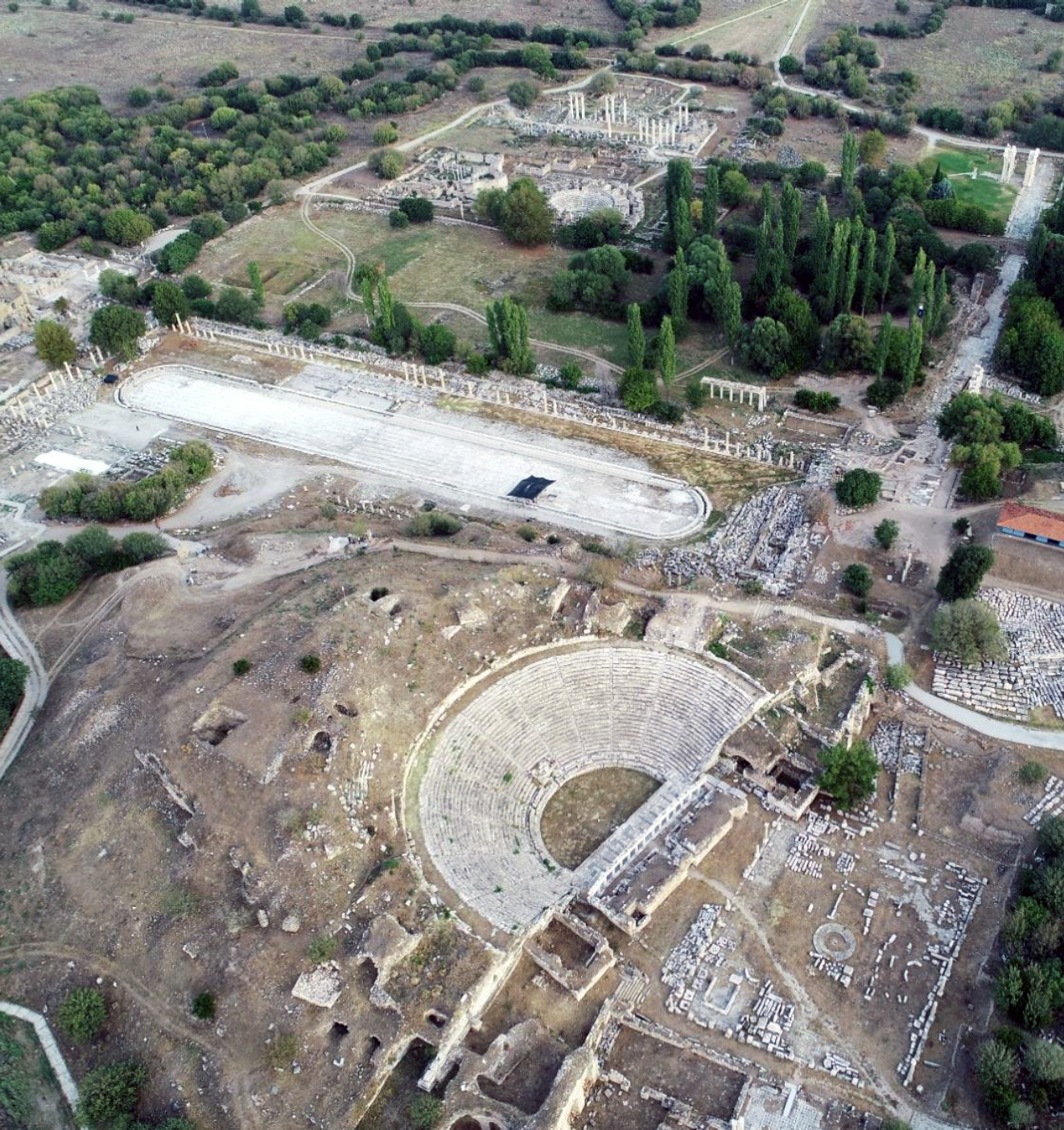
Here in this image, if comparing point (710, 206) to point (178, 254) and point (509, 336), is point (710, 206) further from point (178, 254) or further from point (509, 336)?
point (178, 254)

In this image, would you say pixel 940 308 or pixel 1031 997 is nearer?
pixel 1031 997

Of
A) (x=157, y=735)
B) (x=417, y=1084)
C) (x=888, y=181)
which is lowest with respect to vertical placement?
(x=417, y=1084)

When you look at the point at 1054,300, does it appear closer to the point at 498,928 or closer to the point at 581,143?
the point at 581,143

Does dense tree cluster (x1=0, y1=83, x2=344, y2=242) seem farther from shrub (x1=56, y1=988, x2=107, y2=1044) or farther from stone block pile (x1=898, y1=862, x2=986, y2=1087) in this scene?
stone block pile (x1=898, y1=862, x2=986, y2=1087)

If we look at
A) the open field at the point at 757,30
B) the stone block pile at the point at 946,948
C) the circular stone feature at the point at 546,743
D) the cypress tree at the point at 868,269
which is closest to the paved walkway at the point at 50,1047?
the circular stone feature at the point at 546,743

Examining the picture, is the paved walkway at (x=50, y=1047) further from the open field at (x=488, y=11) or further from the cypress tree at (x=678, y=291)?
the open field at (x=488, y=11)

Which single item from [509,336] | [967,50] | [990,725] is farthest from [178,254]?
[967,50]

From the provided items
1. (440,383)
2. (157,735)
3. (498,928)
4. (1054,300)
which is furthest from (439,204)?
(498,928)
